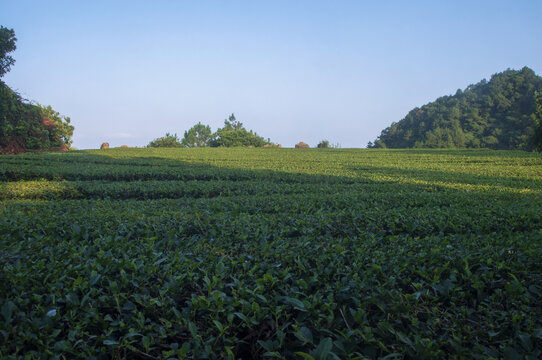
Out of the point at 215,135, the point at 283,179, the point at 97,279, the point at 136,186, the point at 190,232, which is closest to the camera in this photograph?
the point at 97,279

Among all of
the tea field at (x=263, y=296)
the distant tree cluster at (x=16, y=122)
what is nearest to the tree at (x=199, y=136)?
the distant tree cluster at (x=16, y=122)

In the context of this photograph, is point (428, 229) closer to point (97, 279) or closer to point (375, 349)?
point (375, 349)

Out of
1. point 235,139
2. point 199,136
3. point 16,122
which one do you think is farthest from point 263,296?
point 199,136

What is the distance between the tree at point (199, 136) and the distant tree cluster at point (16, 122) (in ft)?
111

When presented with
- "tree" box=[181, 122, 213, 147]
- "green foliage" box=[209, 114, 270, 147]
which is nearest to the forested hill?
"green foliage" box=[209, 114, 270, 147]

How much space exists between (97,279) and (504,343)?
7.44 ft

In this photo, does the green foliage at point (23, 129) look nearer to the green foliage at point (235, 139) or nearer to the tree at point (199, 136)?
the green foliage at point (235, 139)

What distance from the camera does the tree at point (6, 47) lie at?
47.6ft

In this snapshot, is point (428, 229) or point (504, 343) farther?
point (428, 229)

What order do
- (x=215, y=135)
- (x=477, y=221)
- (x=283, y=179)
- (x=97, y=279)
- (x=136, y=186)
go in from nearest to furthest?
(x=97, y=279)
(x=477, y=221)
(x=136, y=186)
(x=283, y=179)
(x=215, y=135)

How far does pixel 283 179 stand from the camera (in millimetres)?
10477

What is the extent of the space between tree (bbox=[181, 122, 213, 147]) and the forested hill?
125 ft

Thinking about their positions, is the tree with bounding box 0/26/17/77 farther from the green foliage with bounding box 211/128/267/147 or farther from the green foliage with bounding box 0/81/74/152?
the green foliage with bounding box 211/128/267/147

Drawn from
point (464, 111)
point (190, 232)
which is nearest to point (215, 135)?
point (464, 111)
